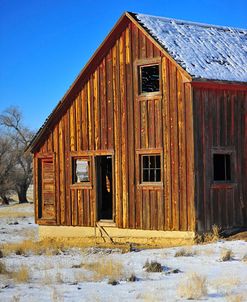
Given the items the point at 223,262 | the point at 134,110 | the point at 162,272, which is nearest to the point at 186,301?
the point at 162,272

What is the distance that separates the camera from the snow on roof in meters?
19.3

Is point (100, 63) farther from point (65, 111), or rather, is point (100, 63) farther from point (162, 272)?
point (162, 272)

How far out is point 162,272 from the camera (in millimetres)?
12938

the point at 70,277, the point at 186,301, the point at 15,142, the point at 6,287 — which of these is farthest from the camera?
the point at 15,142

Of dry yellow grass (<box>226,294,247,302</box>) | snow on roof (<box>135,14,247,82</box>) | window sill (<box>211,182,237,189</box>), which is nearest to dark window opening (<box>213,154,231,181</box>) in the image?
window sill (<box>211,182,237,189</box>)

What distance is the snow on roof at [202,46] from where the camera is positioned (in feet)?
63.2

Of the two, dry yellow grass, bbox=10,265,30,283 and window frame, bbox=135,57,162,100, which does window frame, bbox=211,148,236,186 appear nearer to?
window frame, bbox=135,57,162,100

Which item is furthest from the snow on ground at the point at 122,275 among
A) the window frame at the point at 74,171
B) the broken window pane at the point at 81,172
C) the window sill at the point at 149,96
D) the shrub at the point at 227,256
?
the broken window pane at the point at 81,172

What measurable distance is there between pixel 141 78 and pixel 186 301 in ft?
36.7

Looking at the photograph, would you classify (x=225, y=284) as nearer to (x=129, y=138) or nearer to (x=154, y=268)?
(x=154, y=268)

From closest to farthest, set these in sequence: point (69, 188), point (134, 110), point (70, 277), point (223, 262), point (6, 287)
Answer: point (6, 287)
point (70, 277)
point (223, 262)
point (134, 110)
point (69, 188)

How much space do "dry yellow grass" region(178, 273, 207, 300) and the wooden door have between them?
12.1 m

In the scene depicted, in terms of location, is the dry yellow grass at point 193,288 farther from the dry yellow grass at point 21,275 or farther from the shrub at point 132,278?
the dry yellow grass at point 21,275

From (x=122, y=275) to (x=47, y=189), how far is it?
11.0m
